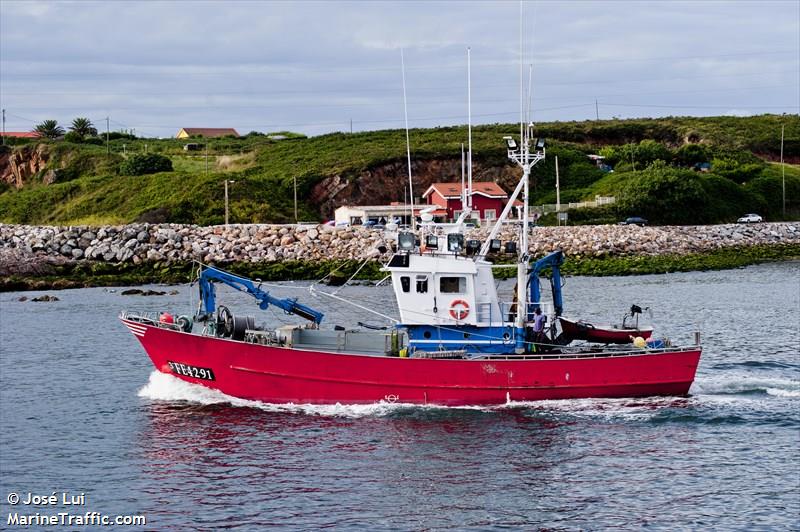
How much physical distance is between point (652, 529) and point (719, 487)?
2.80 meters

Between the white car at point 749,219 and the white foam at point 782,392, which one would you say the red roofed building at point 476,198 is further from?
the white foam at point 782,392

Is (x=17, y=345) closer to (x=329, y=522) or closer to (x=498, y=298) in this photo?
(x=498, y=298)

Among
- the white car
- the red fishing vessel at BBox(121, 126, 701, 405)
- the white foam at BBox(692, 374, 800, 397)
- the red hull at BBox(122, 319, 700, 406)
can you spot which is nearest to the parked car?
the white car

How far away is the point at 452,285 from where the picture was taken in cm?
2634

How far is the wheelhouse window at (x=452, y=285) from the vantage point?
86.3 ft

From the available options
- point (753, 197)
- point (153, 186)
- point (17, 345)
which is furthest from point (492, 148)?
point (17, 345)

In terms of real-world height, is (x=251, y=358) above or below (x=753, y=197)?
below

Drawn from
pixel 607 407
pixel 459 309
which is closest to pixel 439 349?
pixel 459 309

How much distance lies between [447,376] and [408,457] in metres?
3.19

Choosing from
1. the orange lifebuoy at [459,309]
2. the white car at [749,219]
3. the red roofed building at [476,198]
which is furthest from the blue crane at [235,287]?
the white car at [749,219]

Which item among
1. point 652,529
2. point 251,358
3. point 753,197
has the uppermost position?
point 753,197

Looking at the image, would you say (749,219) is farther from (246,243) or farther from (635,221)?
(246,243)

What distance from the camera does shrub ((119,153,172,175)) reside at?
3809 inches

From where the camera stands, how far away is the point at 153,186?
8788cm
